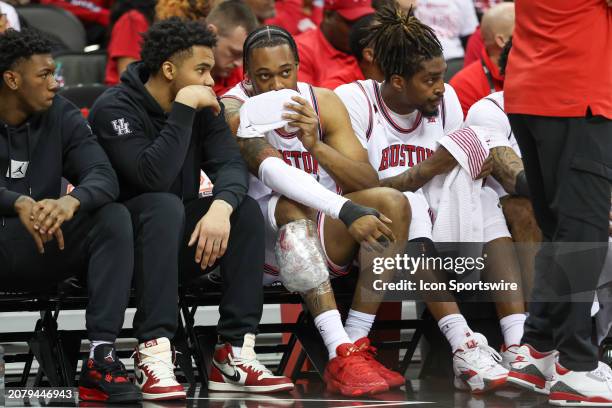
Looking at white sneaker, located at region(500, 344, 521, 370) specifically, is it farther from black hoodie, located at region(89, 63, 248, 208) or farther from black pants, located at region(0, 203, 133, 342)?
black pants, located at region(0, 203, 133, 342)

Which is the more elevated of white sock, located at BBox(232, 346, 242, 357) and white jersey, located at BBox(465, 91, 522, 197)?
white jersey, located at BBox(465, 91, 522, 197)

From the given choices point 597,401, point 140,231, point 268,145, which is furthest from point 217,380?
point 597,401

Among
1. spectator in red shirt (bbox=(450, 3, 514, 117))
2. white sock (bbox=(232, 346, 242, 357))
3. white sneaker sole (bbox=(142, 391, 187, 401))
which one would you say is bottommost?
white sneaker sole (bbox=(142, 391, 187, 401))

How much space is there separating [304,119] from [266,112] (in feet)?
0.53

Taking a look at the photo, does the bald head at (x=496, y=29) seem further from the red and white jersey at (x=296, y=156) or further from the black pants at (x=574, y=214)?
the black pants at (x=574, y=214)

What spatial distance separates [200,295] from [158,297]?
54 centimetres

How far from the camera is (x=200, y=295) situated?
4676 millimetres

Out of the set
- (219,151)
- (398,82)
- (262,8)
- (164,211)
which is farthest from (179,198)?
(262,8)

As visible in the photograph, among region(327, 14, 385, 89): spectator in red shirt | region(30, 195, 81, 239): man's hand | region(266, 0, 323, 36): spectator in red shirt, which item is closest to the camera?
region(30, 195, 81, 239): man's hand

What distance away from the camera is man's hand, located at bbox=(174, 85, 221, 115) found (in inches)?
173

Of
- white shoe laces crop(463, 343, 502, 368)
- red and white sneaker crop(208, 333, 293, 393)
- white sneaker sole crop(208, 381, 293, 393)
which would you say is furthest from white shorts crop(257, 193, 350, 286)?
white shoe laces crop(463, 343, 502, 368)

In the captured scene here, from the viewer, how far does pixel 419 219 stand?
4.61 metres

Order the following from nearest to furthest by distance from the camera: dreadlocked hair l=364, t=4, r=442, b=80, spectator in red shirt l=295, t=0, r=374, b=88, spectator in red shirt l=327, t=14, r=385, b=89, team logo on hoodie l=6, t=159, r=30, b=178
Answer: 1. team logo on hoodie l=6, t=159, r=30, b=178
2. dreadlocked hair l=364, t=4, r=442, b=80
3. spectator in red shirt l=327, t=14, r=385, b=89
4. spectator in red shirt l=295, t=0, r=374, b=88

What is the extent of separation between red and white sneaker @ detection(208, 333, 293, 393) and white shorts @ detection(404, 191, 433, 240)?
79cm
